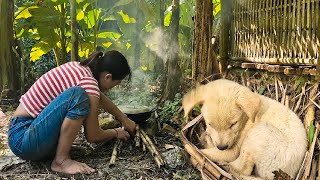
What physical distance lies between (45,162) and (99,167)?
20.8 inches

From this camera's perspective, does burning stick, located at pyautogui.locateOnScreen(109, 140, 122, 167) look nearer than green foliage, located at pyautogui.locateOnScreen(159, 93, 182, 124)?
Yes

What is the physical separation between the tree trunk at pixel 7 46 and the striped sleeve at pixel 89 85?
13.6ft

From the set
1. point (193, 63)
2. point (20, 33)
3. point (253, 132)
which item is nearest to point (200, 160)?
point (253, 132)

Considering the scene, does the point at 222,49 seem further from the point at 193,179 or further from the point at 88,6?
the point at 88,6

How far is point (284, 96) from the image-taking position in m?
3.29

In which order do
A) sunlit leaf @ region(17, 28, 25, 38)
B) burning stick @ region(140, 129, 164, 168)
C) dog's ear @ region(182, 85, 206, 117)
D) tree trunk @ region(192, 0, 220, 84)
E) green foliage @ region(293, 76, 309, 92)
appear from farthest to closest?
sunlit leaf @ region(17, 28, 25, 38) < tree trunk @ region(192, 0, 220, 84) < green foliage @ region(293, 76, 309, 92) < burning stick @ region(140, 129, 164, 168) < dog's ear @ region(182, 85, 206, 117)

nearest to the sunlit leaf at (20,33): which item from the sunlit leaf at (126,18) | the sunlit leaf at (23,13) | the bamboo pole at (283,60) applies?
the sunlit leaf at (23,13)

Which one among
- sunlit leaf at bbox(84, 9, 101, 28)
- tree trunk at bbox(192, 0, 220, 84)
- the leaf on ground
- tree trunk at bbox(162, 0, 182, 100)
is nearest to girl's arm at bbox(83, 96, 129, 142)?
tree trunk at bbox(192, 0, 220, 84)

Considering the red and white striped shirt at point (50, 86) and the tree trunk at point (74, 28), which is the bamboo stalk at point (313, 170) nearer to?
the red and white striped shirt at point (50, 86)

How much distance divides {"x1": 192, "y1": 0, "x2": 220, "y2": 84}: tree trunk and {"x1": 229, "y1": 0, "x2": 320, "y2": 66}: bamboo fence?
1.81 feet

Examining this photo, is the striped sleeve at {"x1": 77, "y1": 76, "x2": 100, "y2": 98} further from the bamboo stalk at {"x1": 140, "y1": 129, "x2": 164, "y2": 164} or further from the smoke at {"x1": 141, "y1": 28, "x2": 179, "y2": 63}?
the smoke at {"x1": 141, "y1": 28, "x2": 179, "y2": 63}

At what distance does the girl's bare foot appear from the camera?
10.1ft

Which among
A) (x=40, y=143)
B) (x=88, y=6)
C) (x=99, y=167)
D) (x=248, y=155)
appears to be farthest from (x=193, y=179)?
(x=88, y=6)

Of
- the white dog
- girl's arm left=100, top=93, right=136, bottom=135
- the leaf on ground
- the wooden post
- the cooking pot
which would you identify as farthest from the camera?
the wooden post
